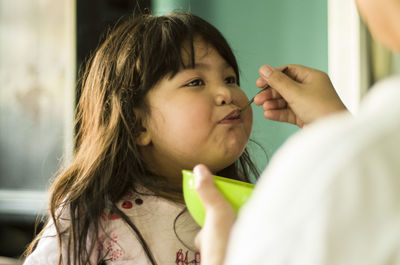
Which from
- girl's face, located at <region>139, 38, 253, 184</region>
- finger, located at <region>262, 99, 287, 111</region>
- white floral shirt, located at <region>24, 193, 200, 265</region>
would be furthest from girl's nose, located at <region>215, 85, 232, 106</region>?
white floral shirt, located at <region>24, 193, 200, 265</region>

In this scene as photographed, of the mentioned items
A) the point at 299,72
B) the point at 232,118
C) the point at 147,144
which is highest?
the point at 299,72

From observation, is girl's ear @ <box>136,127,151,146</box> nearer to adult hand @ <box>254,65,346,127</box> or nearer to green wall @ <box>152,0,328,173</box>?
adult hand @ <box>254,65,346,127</box>

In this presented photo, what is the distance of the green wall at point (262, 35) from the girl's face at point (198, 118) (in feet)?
2.12

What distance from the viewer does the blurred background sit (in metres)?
1.87

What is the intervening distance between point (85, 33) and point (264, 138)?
3.03 feet

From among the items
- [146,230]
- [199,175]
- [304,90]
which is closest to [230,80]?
[304,90]

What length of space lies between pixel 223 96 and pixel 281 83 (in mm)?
127

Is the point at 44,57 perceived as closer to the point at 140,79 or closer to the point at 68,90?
the point at 68,90

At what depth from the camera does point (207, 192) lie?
2.14 feet

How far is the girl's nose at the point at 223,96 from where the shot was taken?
1.08 m

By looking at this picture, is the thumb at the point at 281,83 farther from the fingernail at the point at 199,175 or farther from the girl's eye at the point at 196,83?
the fingernail at the point at 199,175

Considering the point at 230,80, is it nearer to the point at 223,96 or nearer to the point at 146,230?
the point at 223,96

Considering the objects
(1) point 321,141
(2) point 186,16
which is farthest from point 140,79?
(1) point 321,141

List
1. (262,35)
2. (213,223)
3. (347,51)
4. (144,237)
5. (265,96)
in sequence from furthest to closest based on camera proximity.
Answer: (262,35) → (347,51) → (265,96) → (144,237) → (213,223)
